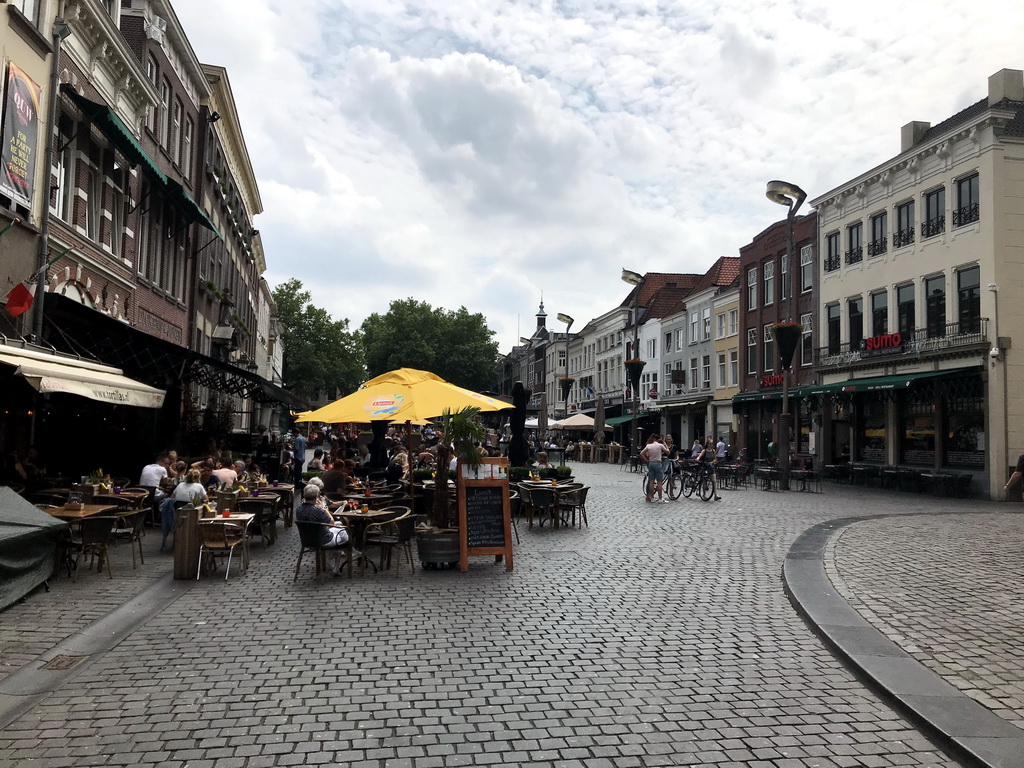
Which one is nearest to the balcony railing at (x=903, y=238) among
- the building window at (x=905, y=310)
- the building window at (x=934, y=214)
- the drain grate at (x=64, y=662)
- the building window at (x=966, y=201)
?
the building window at (x=934, y=214)

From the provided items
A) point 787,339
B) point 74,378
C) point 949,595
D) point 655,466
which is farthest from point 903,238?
point 74,378

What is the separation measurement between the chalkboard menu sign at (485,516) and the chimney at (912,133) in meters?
25.9

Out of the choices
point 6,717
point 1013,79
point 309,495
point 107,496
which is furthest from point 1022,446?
point 6,717

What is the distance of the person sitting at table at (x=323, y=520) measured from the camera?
9.45 meters

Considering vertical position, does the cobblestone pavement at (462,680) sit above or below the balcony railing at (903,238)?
below

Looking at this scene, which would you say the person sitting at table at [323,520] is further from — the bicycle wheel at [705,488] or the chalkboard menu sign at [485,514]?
the bicycle wheel at [705,488]

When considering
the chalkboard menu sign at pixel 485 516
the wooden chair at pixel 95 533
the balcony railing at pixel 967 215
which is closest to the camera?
the wooden chair at pixel 95 533

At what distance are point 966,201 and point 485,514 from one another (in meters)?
21.6

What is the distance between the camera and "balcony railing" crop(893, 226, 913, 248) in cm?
2725

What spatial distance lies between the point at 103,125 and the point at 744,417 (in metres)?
31.8

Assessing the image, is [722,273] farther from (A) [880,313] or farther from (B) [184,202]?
(B) [184,202]

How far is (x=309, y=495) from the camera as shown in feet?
31.2

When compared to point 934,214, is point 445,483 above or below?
below

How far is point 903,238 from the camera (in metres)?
27.7
